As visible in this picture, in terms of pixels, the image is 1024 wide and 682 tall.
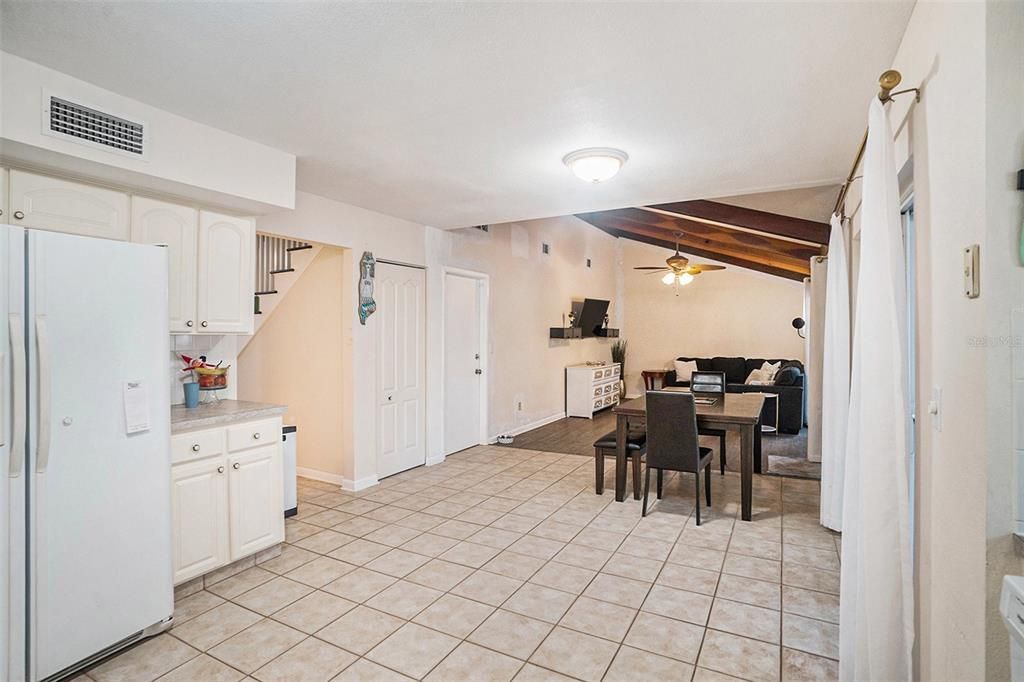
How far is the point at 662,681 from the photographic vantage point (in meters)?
1.93

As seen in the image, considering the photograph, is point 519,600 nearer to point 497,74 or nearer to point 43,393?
point 43,393

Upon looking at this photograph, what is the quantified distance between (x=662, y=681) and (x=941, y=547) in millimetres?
1087

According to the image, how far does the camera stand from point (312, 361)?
15.3 ft

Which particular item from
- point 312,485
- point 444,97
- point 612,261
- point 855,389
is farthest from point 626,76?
point 612,261

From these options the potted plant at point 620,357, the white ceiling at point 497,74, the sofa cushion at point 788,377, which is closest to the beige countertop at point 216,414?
the white ceiling at point 497,74

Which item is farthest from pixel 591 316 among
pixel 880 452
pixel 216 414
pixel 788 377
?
pixel 880 452

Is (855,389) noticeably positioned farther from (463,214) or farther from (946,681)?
(463,214)

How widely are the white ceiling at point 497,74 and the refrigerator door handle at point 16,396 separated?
1.12 metres

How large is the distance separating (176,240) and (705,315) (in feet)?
28.5

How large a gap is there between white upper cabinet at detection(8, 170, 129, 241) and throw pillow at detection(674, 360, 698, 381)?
822 centimetres

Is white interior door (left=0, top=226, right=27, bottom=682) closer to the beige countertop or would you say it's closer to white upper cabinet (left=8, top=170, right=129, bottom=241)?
white upper cabinet (left=8, top=170, right=129, bottom=241)

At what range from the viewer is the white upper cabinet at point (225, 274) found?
2918 mm

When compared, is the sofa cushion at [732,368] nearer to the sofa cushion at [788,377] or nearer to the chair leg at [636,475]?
the sofa cushion at [788,377]

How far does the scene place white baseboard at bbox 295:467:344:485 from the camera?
4.53 m
